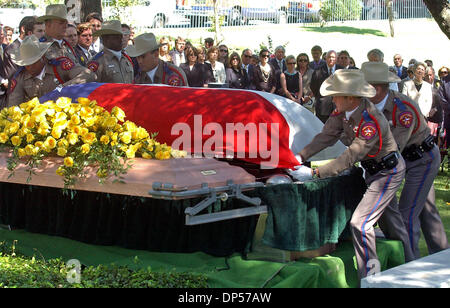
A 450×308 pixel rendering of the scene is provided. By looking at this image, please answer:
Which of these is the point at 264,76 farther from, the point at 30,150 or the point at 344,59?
the point at 30,150

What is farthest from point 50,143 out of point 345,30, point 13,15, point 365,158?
point 345,30

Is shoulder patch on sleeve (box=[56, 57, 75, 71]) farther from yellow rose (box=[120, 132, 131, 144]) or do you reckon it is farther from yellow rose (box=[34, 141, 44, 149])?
yellow rose (box=[120, 132, 131, 144])

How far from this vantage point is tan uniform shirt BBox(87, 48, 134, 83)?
6.72 m

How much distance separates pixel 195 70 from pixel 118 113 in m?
6.35

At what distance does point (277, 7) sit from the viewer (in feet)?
92.7

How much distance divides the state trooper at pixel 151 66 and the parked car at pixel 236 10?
17843mm

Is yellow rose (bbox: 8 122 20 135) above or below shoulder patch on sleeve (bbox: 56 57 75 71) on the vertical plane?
below

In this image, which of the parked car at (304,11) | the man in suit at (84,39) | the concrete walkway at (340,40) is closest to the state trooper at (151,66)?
the man in suit at (84,39)

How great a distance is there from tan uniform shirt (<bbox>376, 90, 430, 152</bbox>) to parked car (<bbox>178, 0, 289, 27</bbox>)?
19.4 m

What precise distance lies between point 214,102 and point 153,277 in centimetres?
151

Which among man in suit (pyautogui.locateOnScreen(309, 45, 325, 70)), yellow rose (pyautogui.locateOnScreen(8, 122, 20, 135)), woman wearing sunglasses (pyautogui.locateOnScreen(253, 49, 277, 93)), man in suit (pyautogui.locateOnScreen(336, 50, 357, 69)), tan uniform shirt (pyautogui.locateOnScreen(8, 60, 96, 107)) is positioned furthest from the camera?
man in suit (pyautogui.locateOnScreen(309, 45, 325, 70))

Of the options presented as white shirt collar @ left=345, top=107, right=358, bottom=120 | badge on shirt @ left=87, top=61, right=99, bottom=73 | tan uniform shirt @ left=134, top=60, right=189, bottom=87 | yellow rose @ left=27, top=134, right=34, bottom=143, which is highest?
badge on shirt @ left=87, top=61, right=99, bottom=73

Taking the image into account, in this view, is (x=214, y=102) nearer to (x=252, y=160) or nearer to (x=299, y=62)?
(x=252, y=160)

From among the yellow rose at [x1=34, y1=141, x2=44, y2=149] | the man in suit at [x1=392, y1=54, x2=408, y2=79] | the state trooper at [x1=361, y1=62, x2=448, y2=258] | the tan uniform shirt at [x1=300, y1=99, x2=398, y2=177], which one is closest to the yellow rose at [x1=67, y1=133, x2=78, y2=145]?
the yellow rose at [x1=34, y1=141, x2=44, y2=149]
